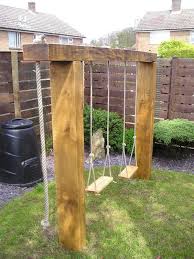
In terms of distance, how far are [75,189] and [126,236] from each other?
97 cm

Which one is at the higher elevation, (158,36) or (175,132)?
(158,36)

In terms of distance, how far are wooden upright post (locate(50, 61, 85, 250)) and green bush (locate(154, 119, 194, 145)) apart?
11.5ft

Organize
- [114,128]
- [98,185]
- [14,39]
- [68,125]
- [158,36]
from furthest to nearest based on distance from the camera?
[158,36]
[14,39]
[114,128]
[98,185]
[68,125]

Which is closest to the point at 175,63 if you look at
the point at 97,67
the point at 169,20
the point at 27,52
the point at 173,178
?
the point at 97,67

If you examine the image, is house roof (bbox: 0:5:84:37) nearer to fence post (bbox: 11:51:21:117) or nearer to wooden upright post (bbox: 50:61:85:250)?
fence post (bbox: 11:51:21:117)

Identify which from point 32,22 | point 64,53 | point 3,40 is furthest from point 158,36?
point 64,53

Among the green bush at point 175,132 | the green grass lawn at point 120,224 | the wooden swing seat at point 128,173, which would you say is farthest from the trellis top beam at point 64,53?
the green bush at point 175,132

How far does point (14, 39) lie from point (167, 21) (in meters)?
16.1

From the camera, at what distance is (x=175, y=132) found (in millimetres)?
6492

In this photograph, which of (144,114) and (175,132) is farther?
(175,132)

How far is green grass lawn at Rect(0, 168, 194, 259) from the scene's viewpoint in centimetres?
343

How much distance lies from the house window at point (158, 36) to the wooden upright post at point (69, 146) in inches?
1309

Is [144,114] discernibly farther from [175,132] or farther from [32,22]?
[32,22]

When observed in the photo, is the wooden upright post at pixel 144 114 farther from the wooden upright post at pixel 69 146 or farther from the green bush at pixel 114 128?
the wooden upright post at pixel 69 146
